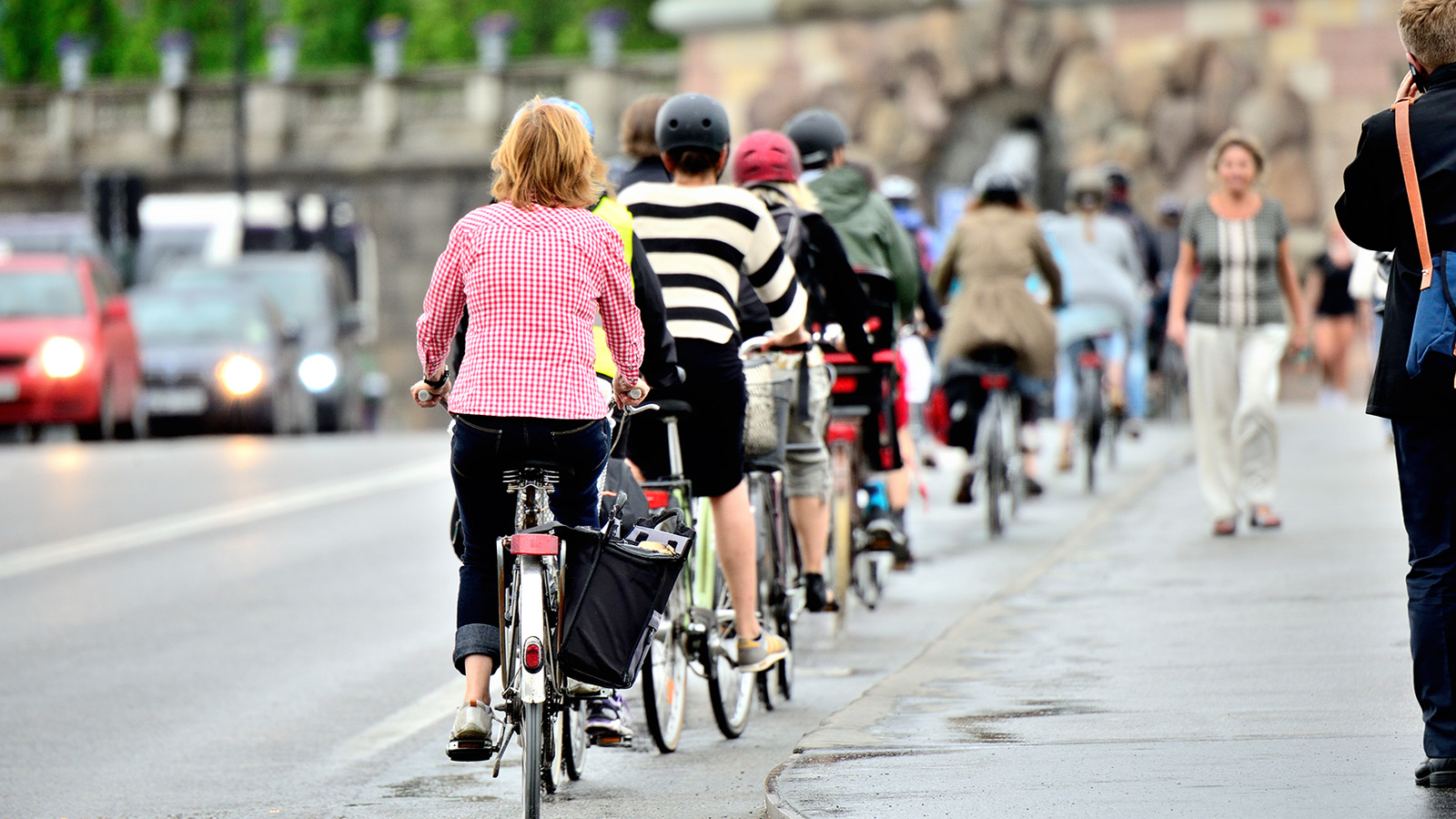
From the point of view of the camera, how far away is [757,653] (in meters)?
7.08

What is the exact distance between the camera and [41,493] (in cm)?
1680

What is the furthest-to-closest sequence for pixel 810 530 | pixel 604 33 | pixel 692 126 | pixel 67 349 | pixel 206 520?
pixel 604 33 → pixel 67 349 → pixel 206 520 → pixel 810 530 → pixel 692 126

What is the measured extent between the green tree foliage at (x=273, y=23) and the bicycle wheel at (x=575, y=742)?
167 ft

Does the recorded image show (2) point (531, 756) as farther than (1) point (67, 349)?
No

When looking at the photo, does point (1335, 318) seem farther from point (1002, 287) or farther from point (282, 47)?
point (282, 47)

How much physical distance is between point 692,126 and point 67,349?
1683cm

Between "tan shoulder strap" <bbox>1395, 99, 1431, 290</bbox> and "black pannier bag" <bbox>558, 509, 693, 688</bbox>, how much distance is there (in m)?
1.86

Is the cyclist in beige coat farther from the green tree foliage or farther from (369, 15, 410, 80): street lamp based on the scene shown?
the green tree foliage

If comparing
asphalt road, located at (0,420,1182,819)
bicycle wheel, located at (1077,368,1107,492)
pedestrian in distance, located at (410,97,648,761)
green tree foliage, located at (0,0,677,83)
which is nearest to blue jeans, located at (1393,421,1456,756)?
asphalt road, located at (0,420,1182,819)

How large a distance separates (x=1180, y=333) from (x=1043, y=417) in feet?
43.8

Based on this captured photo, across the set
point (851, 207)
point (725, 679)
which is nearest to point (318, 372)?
point (851, 207)

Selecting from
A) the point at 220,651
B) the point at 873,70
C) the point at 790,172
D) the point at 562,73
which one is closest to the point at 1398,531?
the point at 790,172

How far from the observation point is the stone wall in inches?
1168

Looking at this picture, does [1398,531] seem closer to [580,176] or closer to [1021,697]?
[1021,697]
